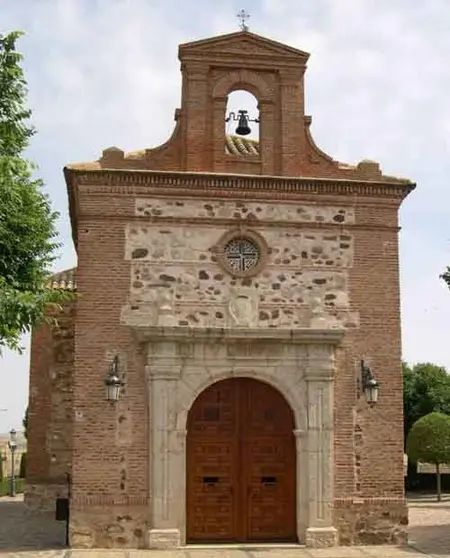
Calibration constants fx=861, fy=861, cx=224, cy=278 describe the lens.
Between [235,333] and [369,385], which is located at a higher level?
[235,333]

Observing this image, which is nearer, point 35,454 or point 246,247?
point 246,247

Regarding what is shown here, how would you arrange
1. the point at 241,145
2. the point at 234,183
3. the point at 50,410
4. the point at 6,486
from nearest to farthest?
the point at 234,183
the point at 50,410
the point at 241,145
the point at 6,486

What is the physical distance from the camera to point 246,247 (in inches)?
575

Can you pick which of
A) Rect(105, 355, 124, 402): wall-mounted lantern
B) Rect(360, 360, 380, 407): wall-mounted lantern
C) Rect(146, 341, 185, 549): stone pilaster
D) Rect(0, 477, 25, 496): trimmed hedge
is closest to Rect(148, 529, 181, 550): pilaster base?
Rect(146, 341, 185, 549): stone pilaster

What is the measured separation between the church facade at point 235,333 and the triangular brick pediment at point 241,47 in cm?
3

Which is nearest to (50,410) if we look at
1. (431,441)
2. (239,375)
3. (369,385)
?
(239,375)

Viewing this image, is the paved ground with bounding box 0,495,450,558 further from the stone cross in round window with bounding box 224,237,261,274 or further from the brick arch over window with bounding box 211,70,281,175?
the brick arch over window with bounding box 211,70,281,175

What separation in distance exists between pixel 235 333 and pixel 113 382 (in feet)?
6.89

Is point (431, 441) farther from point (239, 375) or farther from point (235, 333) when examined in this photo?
point (235, 333)

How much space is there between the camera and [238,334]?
1391 cm

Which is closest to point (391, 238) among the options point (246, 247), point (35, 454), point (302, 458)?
point (246, 247)

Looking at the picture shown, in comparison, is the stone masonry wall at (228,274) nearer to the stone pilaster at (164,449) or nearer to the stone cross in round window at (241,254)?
the stone cross in round window at (241,254)

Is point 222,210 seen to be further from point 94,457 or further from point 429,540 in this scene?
point 429,540

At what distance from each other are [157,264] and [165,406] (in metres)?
2.35
